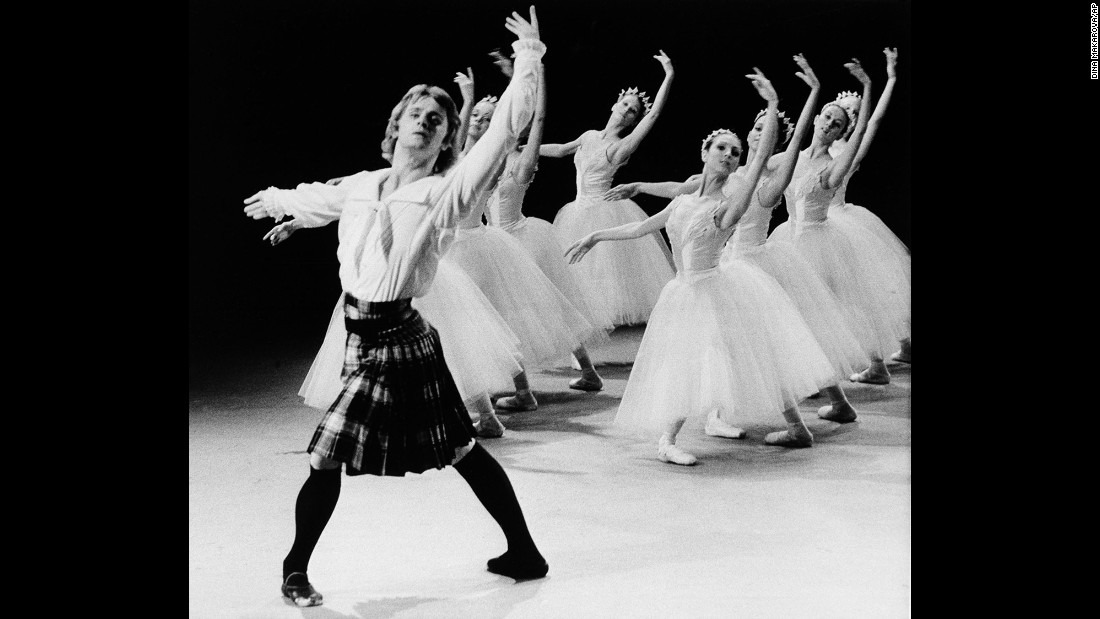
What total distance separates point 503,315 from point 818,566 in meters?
1.52

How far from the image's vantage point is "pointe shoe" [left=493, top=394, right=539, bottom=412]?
4785mm

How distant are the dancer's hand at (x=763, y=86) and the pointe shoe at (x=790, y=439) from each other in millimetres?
1313

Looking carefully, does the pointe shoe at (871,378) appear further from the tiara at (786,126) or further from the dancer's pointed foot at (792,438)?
the tiara at (786,126)

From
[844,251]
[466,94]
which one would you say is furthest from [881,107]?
[466,94]

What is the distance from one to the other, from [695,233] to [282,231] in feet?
5.13

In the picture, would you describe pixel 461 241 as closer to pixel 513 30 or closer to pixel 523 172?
pixel 523 172

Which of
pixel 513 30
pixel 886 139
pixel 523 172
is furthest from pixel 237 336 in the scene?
pixel 886 139

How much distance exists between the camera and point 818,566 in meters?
4.41

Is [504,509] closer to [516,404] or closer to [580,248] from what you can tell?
[516,404]

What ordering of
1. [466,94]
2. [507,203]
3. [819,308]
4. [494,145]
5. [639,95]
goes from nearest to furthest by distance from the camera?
[494,145] → [466,94] → [639,95] → [507,203] → [819,308]

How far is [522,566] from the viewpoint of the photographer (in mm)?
4238

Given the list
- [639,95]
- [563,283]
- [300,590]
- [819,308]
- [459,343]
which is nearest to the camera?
[300,590]

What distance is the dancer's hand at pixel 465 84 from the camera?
4.38 m

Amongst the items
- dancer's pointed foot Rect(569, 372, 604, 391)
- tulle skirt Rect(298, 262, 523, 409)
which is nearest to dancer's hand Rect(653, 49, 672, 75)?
tulle skirt Rect(298, 262, 523, 409)
